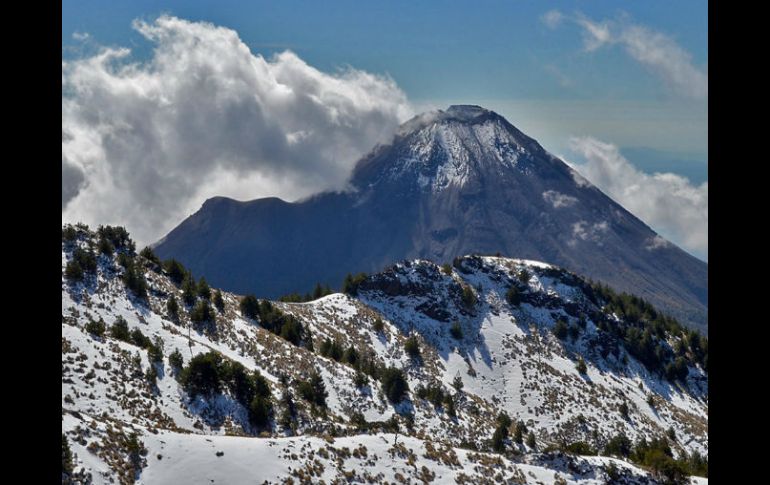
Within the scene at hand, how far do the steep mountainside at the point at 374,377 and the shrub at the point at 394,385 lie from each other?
0.27 meters

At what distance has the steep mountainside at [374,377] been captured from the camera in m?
49.1

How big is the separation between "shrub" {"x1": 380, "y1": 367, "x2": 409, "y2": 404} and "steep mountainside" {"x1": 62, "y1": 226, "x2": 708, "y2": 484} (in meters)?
0.27

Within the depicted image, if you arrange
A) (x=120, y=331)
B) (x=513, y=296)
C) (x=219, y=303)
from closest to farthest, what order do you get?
(x=120, y=331)
(x=219, y=303)
(x=513, y=296)

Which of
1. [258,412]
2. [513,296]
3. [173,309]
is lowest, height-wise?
[258,412]

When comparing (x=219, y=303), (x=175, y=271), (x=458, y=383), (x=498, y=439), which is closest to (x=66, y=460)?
(x=498, y=439)

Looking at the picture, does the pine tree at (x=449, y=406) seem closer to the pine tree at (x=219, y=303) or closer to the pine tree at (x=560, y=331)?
the pine tree at (x=219, y=303)

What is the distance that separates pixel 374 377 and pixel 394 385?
182 inches

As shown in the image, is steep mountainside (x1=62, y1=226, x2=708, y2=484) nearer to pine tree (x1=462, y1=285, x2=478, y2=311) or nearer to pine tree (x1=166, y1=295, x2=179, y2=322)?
pine tree (x1=166, y1=295, x2=179, y2=322)

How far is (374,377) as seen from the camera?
312 ft

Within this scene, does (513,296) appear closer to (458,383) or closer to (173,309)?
(458,383)

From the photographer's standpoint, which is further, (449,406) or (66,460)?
(449,406)

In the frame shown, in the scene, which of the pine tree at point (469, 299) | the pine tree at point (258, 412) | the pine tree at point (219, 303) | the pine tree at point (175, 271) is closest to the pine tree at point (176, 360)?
the pine tree at point (258, 412)
